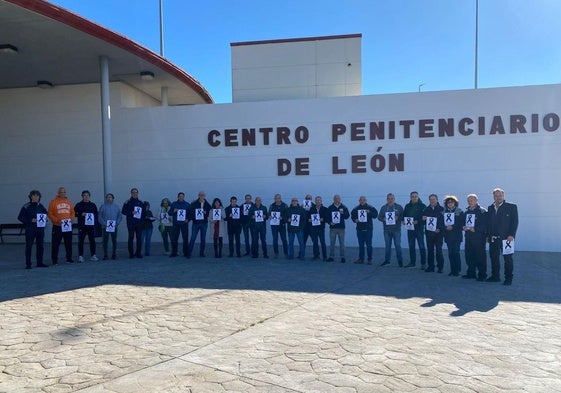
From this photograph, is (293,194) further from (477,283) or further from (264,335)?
(264,335)

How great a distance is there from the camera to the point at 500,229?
8.59 metres

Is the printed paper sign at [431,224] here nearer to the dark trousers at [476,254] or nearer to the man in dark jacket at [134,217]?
the dark trousers at [476,254]

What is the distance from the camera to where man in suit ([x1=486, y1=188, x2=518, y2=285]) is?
8.40 metres

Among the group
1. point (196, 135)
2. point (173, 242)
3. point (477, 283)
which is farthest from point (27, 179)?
point (477, 283)

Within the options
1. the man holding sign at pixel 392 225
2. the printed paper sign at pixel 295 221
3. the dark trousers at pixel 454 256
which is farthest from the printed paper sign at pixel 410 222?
the printed paper sign at pixel 295 221

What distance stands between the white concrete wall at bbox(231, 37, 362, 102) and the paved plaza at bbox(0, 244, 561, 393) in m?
9.52

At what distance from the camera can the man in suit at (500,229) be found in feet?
27.6

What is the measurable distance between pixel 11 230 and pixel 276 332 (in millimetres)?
13763

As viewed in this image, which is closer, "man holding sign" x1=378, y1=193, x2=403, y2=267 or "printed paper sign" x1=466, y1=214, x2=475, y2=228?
"printed paper sign" x1=466, y1=214, x2=475, y2=228

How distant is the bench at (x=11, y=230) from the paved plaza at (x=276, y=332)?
254 inches

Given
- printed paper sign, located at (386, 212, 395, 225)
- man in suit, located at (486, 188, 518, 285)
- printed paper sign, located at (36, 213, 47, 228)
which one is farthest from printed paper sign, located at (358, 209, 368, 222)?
printed paper sign, located at (36, 213, 47, 228)

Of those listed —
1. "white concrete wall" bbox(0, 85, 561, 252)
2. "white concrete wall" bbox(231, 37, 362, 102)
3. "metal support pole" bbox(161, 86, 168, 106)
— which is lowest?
"white concrete wall" bbox(0, 85, 561, 252)

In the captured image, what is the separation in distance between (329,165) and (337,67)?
4.96 metres

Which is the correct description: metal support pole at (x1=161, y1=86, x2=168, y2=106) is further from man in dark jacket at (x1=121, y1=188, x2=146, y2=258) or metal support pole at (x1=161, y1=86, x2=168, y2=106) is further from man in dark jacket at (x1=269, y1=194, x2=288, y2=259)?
man in dark jacket at (x1=269, y1=194, x2=288, y2=259)
